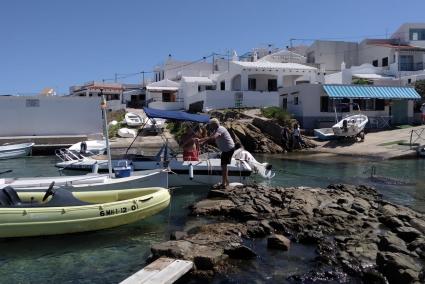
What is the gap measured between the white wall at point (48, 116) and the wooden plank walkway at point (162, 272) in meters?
38.9

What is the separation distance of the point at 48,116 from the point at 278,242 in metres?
39.1

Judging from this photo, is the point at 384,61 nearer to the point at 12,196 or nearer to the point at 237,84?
the point at 237,84

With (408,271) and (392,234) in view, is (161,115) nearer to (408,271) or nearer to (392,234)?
(392,234)

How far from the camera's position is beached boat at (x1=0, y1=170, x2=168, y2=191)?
1452 cm

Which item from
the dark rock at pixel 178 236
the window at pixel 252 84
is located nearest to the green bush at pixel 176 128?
the window at pixel 252 84

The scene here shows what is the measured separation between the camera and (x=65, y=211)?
11961 millimetres

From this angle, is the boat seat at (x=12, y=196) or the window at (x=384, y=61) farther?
the window at (x=384, y=61)

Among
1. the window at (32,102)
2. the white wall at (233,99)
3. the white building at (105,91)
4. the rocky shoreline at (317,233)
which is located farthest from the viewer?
the white building at (105,91)

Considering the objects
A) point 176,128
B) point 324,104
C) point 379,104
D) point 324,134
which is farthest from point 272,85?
point 324,134

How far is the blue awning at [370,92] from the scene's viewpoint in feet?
141

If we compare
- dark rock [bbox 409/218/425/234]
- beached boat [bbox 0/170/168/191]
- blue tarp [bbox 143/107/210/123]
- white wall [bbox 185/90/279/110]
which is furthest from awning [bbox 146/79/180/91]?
dark rock [bbox 409/218/425/234]

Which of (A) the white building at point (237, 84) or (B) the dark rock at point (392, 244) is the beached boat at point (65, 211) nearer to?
(B) the dark rock at point (392, 244)

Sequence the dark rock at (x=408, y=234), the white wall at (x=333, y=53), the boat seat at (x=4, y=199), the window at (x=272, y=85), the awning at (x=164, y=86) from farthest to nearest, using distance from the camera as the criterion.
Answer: the white wall at (x=333, y=53) → the awning at (x=164, y=86) → the window at (x=272, y=85) → the boat seat at (x=4, y=199) → the dark rock at (x=408, y=234)

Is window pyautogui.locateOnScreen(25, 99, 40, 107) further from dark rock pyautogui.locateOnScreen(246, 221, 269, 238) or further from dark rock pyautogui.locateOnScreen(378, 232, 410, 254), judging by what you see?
dark rock pyautogui.locateOnScreen(378, 232, 410, 254)
